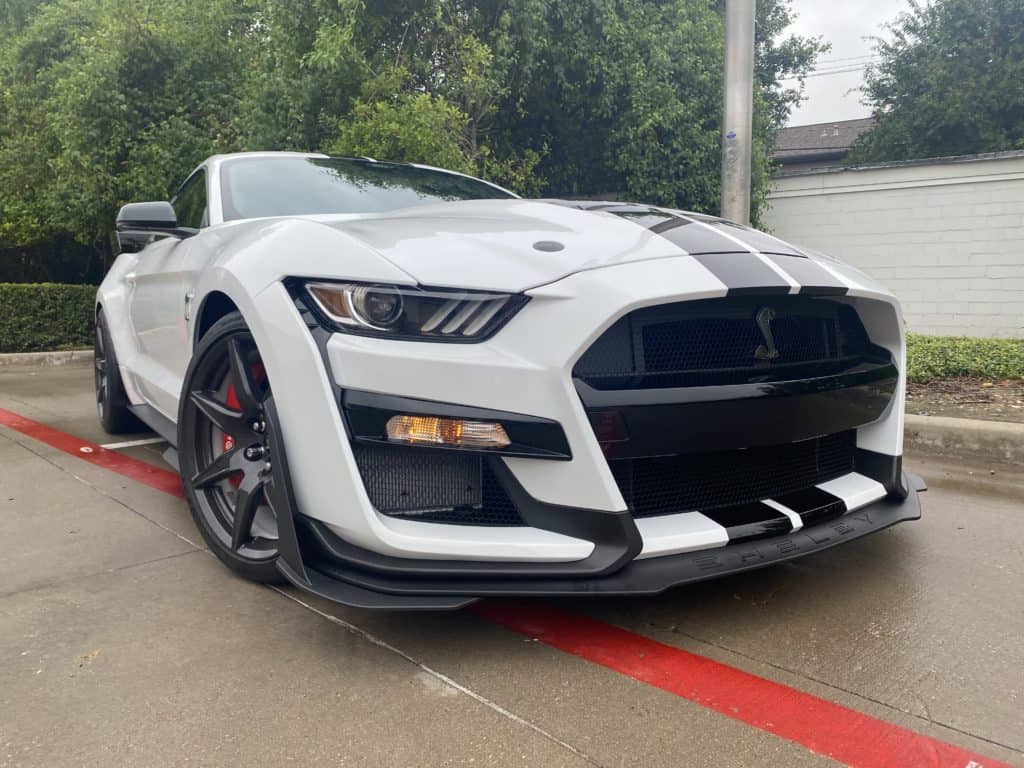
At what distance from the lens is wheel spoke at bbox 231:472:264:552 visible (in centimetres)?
227

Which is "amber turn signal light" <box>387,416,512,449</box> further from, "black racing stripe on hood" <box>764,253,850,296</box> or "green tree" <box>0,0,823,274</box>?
"green tree" <box>0,0,823,274</box>

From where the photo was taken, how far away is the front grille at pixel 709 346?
1.94 metres

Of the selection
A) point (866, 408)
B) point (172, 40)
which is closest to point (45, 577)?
point (866, 408)

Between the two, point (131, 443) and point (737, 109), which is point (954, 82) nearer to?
point (737, 109)

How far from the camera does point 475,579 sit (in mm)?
1863

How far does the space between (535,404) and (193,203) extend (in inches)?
100

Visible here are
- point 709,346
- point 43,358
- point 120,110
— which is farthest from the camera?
point 43,358

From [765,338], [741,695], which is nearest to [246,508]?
[741,695]

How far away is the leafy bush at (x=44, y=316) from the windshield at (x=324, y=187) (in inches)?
319

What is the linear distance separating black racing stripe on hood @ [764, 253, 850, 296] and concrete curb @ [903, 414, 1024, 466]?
238cm

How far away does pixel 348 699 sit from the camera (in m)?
1.83

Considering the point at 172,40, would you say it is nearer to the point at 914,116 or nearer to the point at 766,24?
the point at 766,24

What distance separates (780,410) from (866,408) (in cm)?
44

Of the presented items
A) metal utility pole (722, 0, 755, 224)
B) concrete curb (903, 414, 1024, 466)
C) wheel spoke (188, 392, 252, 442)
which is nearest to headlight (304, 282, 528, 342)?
wheel spoke (188, 392, 252, 442)
